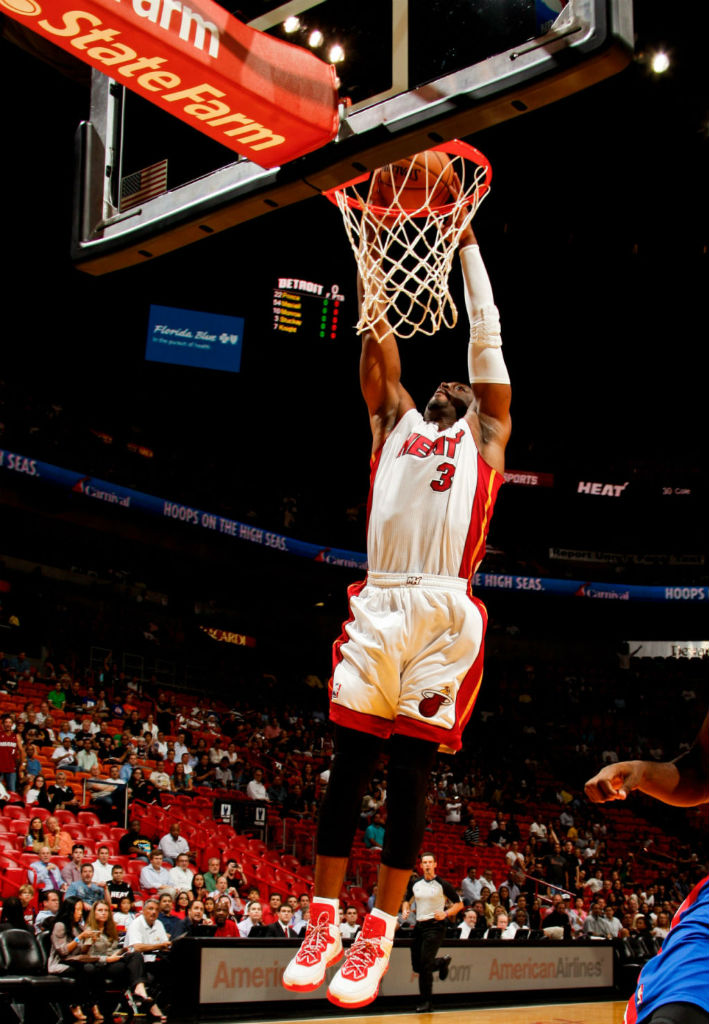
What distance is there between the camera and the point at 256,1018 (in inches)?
336

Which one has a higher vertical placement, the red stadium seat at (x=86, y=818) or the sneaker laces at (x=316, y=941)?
the sneaker laces at (x=316, y=941)

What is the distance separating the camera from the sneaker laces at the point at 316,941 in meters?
3.41

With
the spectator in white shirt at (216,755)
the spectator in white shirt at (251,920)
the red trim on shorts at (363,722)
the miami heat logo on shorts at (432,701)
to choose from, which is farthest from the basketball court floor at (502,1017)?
the spectator in white shirt at (216,755)

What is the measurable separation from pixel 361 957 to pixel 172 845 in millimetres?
8138

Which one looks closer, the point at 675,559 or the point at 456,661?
the point at 456,661

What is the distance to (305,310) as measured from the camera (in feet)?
63.9

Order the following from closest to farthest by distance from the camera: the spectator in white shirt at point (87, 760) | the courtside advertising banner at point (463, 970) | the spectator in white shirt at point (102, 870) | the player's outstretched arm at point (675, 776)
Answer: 1. the player's outstretched arm at point (675, 776)
2. the courtside advertising banner at point (463, 970)
3. the spectator in white shirt at point (102, 870)
4. the spectator in white shirt at point (87, 760)

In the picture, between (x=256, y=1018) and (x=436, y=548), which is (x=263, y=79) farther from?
(x=256, y=1018)

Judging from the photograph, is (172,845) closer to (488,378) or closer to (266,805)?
(266,805)

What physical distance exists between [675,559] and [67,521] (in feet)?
53.0

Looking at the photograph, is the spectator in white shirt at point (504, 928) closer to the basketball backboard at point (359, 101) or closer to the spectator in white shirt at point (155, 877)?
the spectator in white shirt at point (155, 877)

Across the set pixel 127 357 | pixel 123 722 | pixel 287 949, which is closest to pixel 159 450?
pixel 127 357

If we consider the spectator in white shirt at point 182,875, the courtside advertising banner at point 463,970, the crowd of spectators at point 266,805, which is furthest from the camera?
the spectator in white shirt at point 182,875

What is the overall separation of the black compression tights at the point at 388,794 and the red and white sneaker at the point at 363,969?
0.23 metres
